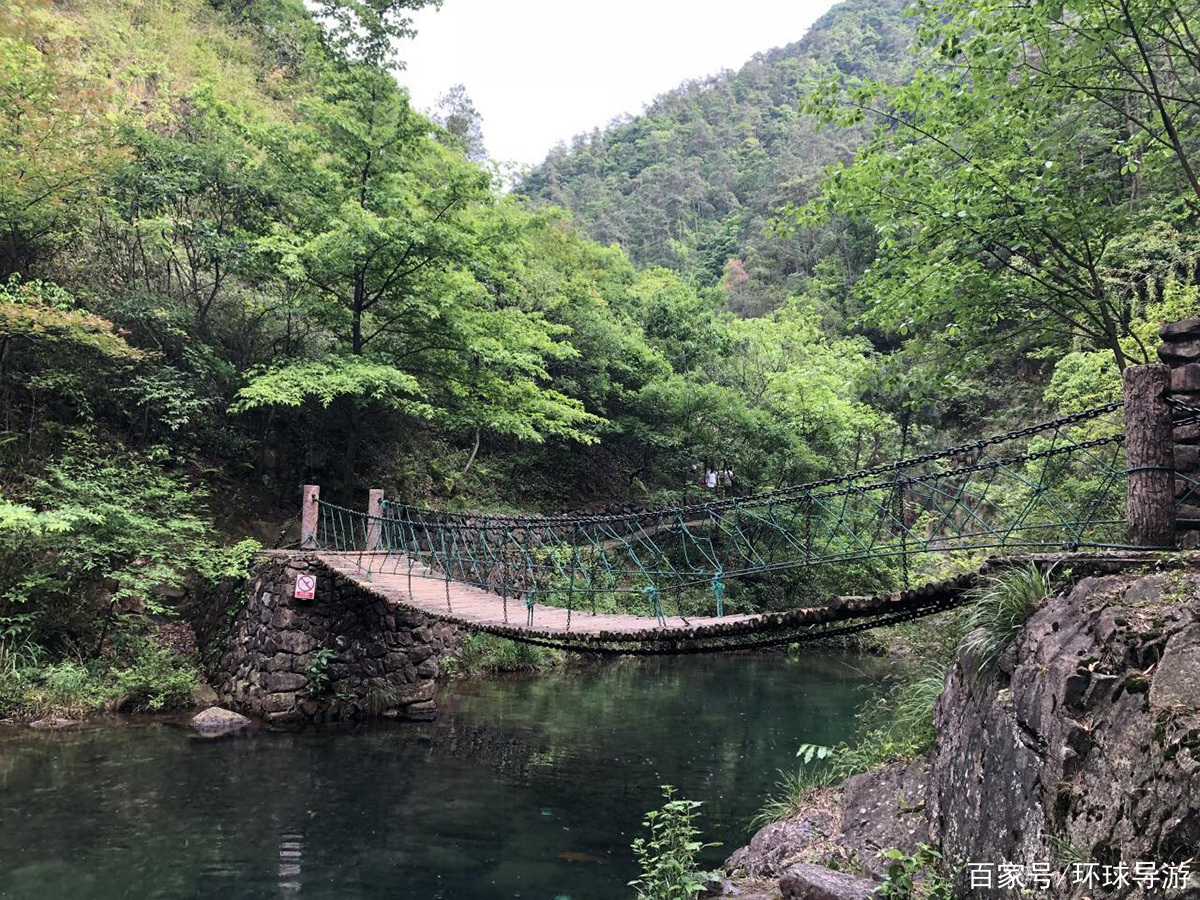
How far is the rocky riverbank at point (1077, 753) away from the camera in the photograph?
2.02 m

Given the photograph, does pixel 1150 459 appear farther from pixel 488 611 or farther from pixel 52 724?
pixel 52 724

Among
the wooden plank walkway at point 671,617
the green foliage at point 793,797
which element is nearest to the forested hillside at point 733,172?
the wooden plank walkway at point 671,617

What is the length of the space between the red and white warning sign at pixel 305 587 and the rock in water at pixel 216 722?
1371 mm

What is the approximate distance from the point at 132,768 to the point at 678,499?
10.2 meters

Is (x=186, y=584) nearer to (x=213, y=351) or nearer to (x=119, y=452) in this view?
(x=119, y=452)

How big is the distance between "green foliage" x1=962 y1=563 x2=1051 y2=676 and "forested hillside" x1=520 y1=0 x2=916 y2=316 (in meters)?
21.9

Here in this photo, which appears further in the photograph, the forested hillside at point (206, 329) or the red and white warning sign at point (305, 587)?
the red and white warning sign at point (305, 587)

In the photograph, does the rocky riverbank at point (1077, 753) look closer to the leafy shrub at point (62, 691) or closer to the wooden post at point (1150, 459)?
the wooden post at point (1150, 459)

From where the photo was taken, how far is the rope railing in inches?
163

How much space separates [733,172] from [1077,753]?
4184cm

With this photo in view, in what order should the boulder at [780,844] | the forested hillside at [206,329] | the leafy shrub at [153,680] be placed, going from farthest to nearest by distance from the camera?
the forested hillside at [206,329], the leafy shrub at [153,680], the boulder at [780,844]

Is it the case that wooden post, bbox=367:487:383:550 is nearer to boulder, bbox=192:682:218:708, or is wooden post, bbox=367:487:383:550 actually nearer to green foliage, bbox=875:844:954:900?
boulder, bbox=192:682:218:708

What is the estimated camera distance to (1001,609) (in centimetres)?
305

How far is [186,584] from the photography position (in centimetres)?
894
